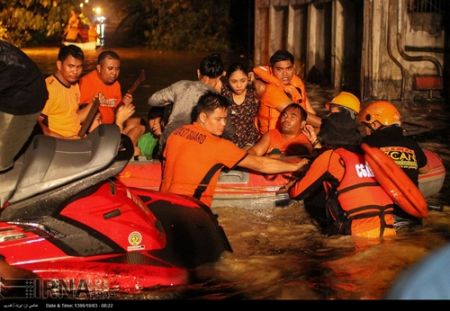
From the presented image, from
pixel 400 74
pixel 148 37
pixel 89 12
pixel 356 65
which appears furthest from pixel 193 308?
pixel 89 12

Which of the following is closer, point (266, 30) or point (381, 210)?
point (381, 210)

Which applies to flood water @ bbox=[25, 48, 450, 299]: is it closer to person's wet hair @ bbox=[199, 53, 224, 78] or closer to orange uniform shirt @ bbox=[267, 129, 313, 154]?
orange uniform shirt @ bbox=[267, 129, 313, 154]

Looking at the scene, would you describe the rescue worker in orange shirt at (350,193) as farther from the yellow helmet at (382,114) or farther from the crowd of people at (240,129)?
the yellow helmet at (382,114)

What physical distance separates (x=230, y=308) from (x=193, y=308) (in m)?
0.21

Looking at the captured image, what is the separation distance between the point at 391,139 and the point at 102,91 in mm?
3650

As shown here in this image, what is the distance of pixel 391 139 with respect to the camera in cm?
643

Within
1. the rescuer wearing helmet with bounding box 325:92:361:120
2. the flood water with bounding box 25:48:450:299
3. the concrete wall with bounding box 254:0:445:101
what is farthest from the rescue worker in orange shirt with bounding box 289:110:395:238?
the concrete wall with bounding box 254:0:445:101

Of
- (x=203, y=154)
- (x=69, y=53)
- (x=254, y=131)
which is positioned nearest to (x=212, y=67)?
(x=254, y=131)

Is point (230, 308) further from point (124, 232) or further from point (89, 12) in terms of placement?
point (89, 12)

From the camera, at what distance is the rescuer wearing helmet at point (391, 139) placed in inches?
250

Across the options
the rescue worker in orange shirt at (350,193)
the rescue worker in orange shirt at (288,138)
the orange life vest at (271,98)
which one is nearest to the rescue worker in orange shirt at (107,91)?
the orange life vest at (271,98)

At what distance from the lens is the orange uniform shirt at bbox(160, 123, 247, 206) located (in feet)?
20.9

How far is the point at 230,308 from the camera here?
2979 millimetres

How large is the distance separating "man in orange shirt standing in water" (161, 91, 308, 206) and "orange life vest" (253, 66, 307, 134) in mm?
1803
